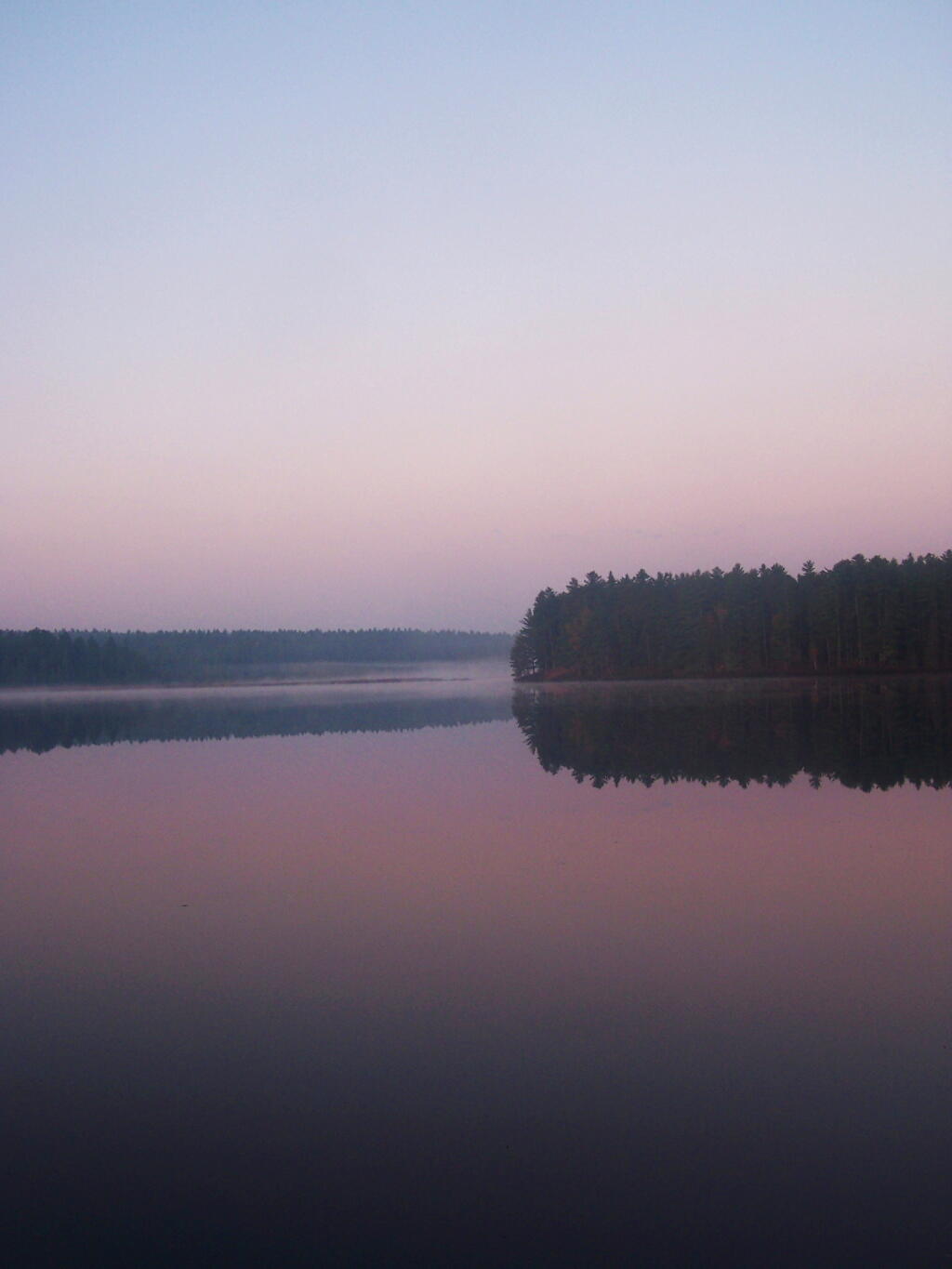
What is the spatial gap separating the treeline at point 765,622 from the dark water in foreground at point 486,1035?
68356mm

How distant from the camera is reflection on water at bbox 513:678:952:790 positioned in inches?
821

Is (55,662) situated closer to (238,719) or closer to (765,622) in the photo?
(765,622)

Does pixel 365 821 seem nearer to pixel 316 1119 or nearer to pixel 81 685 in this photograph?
pixel 316 1119

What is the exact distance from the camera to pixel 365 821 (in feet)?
55.1

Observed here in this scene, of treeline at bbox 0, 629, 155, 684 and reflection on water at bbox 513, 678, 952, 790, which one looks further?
treeline at bbox 0, 629, 155, 684

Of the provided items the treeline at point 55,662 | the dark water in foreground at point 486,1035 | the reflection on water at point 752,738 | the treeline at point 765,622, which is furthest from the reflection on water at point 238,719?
the treeline at point 55,662

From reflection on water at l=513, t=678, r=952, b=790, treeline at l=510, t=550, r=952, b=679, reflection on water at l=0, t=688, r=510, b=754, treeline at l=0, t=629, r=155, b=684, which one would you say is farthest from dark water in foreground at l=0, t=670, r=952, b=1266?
treeline at l=0, t=629, r=155, b=684

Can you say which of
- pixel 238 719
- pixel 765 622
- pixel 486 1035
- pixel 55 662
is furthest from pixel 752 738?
pixel 55 662

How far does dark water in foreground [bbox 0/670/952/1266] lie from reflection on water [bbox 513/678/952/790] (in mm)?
3096

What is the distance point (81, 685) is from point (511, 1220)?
140m

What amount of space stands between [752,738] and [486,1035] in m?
22.5

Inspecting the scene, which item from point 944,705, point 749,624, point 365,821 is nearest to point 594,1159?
point 365,821

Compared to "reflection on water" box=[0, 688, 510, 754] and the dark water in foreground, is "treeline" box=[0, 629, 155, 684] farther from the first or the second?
the dark water in foreground

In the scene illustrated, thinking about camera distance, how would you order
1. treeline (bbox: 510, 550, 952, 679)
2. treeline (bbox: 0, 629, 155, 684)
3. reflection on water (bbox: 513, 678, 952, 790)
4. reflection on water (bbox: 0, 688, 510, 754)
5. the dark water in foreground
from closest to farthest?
the dark water in foreground < reflection on water (bbox: 513, 678, 952, 790) < reflection on water (bbox: 0, 688, 510, 754) < treeline (bbox: 510, 550, 952, 679) < treeline (bbox: 0, 629, 155, 684)
